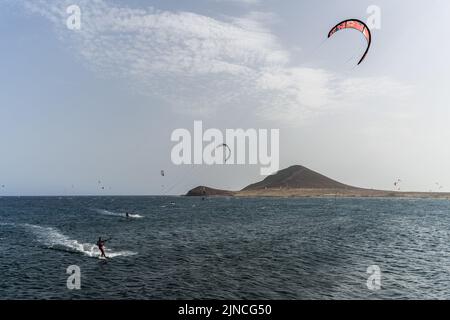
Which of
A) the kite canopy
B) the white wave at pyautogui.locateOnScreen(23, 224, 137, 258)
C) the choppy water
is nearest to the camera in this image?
the choppy water

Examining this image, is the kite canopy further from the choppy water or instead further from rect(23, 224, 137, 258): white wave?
rect(23, 224, 137, 258): white wave

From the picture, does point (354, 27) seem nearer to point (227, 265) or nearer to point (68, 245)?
point (227, 265)

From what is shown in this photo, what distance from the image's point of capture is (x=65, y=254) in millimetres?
45250

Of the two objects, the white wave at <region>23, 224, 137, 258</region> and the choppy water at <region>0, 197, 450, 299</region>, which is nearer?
the choppy water at <region>0, 197, 450, 299</region>

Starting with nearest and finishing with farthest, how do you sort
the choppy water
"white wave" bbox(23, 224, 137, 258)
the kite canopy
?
the choppy water < the kite canopy < "white wave" bbox(23, 224, 137, 258)

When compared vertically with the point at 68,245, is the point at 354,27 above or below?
above

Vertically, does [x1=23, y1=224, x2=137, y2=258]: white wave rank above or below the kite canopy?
below

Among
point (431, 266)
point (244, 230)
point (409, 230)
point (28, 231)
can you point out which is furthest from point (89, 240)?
point (409, 230)

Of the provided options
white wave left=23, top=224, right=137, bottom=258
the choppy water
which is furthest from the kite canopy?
white wave left=23, top=224, right=137, bottom=258

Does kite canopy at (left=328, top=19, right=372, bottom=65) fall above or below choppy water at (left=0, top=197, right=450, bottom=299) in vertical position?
above

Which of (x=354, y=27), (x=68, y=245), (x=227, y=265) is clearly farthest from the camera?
(x=68, y=245)

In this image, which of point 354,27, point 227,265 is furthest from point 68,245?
point 354,27
